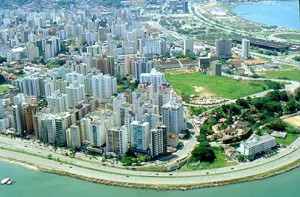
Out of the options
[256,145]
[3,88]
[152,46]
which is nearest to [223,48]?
[152,46]

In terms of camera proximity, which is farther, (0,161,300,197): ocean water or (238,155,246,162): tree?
(238,155,246,162): tree

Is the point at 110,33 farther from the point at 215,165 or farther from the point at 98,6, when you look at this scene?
the point at 215,165

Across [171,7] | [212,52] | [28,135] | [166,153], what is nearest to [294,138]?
[166,153]

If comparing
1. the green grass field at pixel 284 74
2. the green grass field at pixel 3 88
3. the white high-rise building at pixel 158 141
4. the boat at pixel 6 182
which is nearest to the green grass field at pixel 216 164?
the white high-rise building at pixel 158 141

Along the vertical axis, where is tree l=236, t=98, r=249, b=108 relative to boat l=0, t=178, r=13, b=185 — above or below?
above

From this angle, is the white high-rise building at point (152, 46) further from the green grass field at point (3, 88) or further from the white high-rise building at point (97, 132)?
the white high-rise building at point (97, 132)

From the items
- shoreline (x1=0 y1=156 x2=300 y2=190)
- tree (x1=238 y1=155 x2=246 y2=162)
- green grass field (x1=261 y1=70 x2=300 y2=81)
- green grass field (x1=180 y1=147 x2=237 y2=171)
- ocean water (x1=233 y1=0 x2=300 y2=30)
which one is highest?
ocean water (x1=233 y1=0 x2=300 y2=30)

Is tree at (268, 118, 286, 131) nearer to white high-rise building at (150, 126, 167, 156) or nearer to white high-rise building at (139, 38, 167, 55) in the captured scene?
white high-rise building at (150, 126, 167, 156)

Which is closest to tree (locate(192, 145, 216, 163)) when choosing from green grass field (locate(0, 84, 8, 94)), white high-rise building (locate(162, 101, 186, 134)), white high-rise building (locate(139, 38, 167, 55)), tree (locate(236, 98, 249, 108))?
white high-rise building (locate(162, 101, 186, 134))
